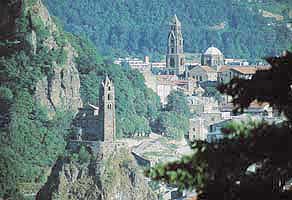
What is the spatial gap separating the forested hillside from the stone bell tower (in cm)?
2528

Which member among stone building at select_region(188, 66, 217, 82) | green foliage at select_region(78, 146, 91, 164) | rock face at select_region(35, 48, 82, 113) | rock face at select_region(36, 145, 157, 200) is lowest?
rock face at select_region(36, 145, 157, 200)

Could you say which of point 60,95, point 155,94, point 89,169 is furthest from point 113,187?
point 155,94

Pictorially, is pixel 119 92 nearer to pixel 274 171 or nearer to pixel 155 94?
pixel 155 94

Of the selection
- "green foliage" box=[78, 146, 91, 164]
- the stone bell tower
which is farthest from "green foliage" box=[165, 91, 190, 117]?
"green foliage" box=[78, 146, 91, 164]

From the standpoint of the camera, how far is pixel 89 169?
28.3 metres

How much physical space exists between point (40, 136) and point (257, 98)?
27.1 meters

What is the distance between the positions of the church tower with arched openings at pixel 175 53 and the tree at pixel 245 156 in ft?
155

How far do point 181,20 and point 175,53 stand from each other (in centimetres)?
1664

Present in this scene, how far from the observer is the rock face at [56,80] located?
3350 cm

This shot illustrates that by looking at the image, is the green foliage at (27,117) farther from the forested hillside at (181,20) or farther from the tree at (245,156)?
the forested hillside at (181,20)

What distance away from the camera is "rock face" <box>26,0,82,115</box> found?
A: 1319 inches

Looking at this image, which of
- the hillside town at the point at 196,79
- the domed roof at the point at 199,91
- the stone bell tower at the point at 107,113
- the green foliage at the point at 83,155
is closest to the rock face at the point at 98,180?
the green foliage at the point at 83,155

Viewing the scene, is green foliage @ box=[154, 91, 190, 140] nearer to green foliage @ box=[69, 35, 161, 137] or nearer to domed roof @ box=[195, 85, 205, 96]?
green foliage @ box=[69, 35, 161, 137]

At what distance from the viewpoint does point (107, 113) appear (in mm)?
31406
